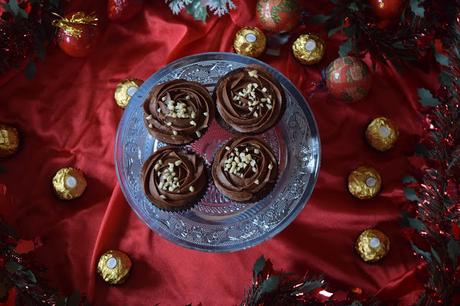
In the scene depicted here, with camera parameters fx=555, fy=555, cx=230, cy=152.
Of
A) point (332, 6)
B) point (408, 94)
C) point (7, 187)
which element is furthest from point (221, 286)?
point (332, 6)

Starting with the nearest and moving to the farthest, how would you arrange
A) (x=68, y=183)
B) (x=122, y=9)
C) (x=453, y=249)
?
(x=453, y=249)
(x=68, y=183)
(x=122, y=9)

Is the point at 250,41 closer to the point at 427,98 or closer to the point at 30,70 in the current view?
the point at 427,98

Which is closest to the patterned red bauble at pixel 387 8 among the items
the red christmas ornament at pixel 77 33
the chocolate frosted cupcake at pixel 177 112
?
the chocolate frosted cupcake at pixel 177 112

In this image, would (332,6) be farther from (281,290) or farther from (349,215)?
(281,290)

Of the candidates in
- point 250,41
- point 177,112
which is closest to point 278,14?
point 250,41

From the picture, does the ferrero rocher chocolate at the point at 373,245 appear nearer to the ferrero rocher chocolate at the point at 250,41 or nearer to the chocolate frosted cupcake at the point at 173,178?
the chocolate frosted cupcake at the point at 173,178
